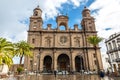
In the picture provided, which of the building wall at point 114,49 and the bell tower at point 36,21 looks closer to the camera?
the building wall at point 114,49

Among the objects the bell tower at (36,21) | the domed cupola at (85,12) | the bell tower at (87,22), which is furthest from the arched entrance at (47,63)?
the domed cupola at (85,12)

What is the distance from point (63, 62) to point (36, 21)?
18702 mm

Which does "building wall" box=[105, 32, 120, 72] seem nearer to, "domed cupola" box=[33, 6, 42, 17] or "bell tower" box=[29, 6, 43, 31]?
"bell tower" box=[29, 6, 43, 31]

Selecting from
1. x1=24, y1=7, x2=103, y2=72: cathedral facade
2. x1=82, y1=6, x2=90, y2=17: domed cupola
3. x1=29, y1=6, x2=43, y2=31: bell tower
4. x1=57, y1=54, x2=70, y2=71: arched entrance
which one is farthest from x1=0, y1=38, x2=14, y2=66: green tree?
x1=82, y1=6, x2=90, y2=17: domed cupola

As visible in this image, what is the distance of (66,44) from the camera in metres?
44.2

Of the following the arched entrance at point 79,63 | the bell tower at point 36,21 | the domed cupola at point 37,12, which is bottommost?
the arched entrance at point 79,63

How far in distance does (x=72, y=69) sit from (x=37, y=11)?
86.9ft

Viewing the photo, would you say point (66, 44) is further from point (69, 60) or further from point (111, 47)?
point (111, 47)

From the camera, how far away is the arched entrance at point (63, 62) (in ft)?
140

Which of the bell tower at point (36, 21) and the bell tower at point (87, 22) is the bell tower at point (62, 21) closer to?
the bell tower at point (36, 21)

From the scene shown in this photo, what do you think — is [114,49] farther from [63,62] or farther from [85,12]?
A: [85,12]

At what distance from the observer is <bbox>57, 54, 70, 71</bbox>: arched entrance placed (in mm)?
42812

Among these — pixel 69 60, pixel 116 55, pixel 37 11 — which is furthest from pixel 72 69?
pixel 37 11

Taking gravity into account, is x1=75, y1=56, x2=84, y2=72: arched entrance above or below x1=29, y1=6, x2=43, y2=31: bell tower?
below
